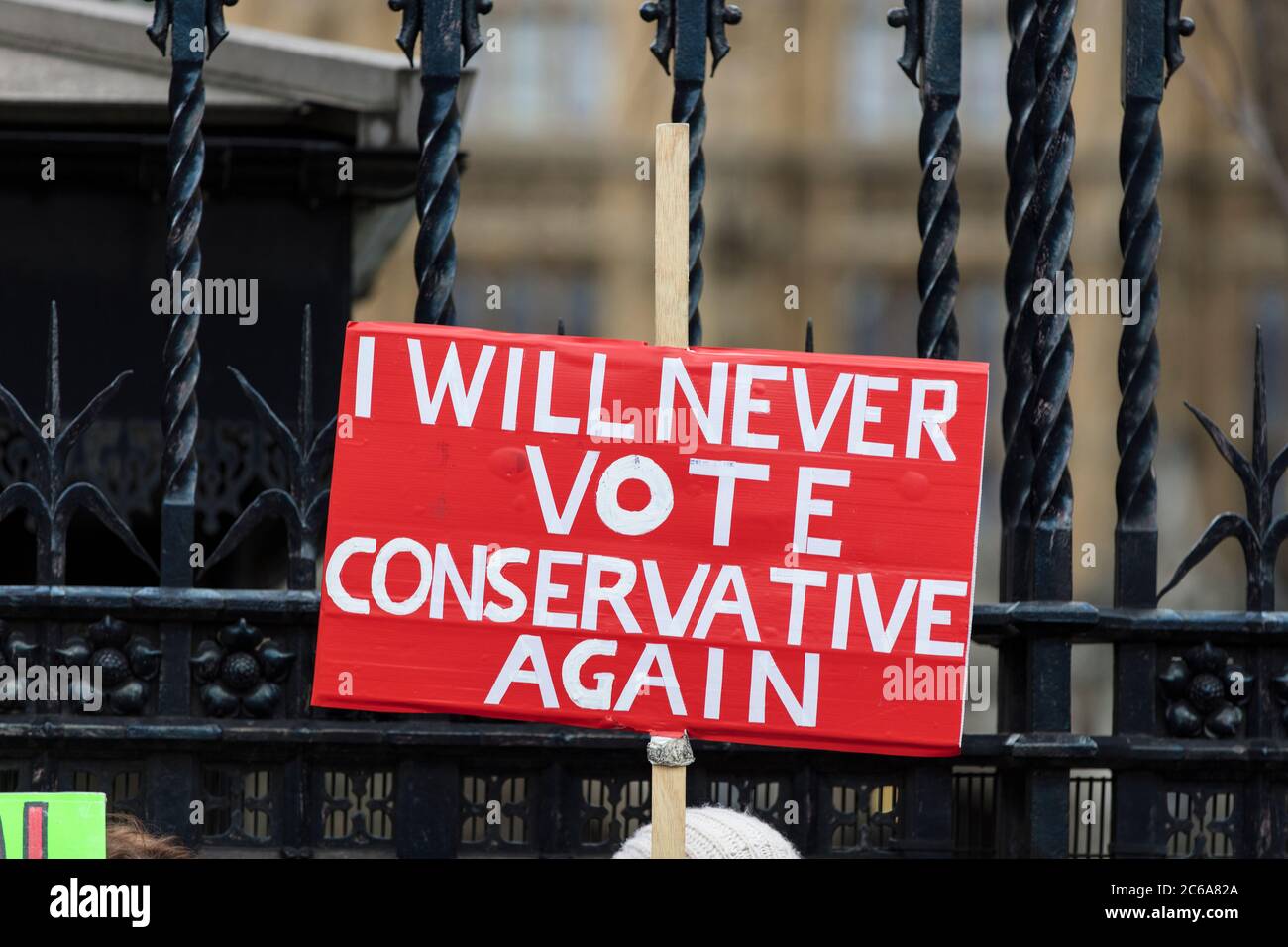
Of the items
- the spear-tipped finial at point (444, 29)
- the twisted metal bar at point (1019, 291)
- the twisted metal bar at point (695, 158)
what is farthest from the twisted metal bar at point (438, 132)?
the twisted metal bar at point (1019, 291)

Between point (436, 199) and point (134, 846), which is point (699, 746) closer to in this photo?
point (134, 846)

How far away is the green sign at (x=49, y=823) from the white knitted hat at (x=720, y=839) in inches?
54.6

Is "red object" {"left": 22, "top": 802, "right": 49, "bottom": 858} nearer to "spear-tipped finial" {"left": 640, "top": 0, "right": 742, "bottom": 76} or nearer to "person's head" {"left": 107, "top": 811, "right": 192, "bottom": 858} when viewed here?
"person's head" {"left": 107, "top": 811, "right": 192, "bottom": 858}

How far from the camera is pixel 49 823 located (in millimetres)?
4391

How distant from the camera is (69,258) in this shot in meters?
8.62

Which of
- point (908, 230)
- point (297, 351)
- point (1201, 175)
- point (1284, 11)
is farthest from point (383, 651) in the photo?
point (1201, 175)

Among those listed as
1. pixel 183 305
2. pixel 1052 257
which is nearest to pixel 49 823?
pixel 183 305

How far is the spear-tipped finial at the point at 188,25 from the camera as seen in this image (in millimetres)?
5922

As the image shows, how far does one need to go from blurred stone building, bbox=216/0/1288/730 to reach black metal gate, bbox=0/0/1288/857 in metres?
21.3

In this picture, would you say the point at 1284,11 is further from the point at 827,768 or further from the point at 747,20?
the point at 827,768

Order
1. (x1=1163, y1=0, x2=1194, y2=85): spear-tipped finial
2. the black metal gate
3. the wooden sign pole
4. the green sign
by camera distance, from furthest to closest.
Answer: (x1=1163, y1=0, x2=1194, y2=85): spear-tipped finial, the black metal gate, the wooden sign pole, the green sign

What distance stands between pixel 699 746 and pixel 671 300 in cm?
169

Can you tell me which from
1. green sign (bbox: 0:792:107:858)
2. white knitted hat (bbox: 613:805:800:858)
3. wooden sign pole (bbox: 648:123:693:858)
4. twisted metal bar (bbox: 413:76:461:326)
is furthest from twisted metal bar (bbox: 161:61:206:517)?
white knitted hat (bbox: 613:805:800:858)

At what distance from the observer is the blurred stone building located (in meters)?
28.0
